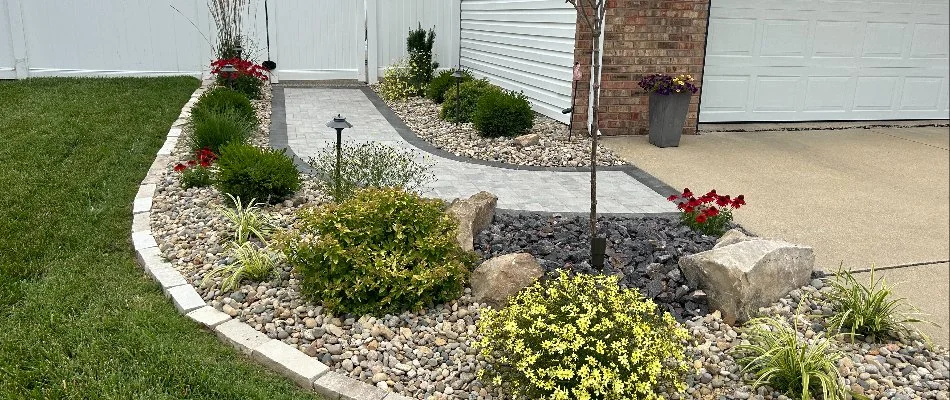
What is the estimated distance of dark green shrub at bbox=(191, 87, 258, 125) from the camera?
23.8 feet

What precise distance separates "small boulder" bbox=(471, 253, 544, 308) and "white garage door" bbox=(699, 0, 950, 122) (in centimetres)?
602

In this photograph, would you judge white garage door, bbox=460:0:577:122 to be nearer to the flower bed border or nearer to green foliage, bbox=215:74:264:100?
green foliage, bbox=215:74:264:100

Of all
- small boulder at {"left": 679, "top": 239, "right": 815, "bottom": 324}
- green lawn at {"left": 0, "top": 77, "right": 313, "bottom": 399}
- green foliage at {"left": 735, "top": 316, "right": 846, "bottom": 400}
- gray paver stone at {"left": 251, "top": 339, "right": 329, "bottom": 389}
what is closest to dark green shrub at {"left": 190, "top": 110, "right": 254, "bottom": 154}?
green lawn at {"left": 0, "top": 77, "right": 313, "bottom": 399}

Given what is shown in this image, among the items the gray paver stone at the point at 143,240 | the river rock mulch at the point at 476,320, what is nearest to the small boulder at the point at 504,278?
the river rock mulch at the point at 476,320

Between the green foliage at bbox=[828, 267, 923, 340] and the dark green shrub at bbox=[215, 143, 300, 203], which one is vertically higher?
the dark green shrub at bbox=[215, 143, 300, 203]

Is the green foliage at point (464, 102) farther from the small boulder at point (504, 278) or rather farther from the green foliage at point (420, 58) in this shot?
the small boulder at point (504, 278)

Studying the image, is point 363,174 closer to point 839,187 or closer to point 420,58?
point 839,187

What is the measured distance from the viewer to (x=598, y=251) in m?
3.93

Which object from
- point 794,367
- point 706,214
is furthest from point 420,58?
point 794,367

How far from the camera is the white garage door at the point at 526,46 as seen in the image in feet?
28.1

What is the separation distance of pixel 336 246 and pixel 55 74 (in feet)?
33.3

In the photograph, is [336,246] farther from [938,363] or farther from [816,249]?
[816,249]

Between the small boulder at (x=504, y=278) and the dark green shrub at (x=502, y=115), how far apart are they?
4346 millimetres

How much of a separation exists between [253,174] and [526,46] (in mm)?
5659
